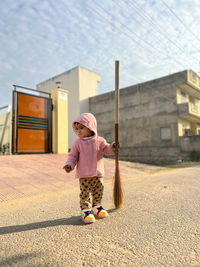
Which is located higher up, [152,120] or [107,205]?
[152,120]

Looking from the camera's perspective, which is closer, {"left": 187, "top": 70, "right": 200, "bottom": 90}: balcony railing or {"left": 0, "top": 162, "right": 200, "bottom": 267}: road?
{"left": 0, "top": 162, "right": 200, "bottom": 267}: road

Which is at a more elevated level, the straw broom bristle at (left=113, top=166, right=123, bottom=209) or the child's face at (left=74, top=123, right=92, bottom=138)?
the child's face at (left=74, top=123, right=92, bottom=138)

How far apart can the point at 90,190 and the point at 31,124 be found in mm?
7167

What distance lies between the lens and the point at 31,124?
29.4 ft

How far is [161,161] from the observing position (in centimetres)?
1723

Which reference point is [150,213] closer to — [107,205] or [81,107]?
[107,205]

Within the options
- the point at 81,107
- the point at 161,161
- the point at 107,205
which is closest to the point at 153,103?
the point at 161,161

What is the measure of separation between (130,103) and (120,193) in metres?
18.3

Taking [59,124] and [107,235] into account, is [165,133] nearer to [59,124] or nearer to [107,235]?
[59,124]

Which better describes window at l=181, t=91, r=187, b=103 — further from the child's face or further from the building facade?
the child's face

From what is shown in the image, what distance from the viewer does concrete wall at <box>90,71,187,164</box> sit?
17.4m

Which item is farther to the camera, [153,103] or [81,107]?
[81,107]

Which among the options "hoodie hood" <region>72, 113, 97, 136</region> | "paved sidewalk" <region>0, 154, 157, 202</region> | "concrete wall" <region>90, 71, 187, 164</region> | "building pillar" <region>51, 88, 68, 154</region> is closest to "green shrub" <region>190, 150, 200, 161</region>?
"concrete wall" <region>90, 71, 187, 164</region>

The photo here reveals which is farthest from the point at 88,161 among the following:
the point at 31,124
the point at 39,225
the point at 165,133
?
the point at 165,133
